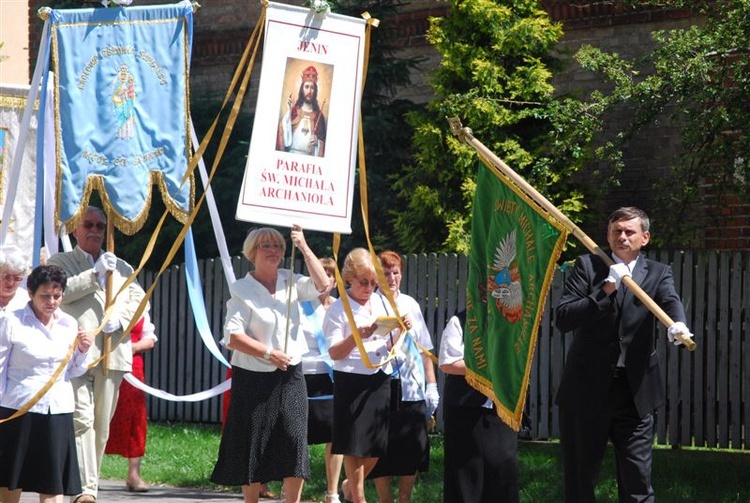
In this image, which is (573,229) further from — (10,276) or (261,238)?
(10,276)

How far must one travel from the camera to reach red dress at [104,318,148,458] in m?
11.2

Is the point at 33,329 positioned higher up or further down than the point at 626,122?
further down

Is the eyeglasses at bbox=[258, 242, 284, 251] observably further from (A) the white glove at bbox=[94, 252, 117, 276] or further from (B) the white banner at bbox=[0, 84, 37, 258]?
(B) the white banner at bbox=[0, 84, 37, 258]

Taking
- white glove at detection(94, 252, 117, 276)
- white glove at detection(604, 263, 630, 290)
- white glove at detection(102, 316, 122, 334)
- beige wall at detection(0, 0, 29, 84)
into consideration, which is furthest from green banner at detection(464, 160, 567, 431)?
beige wall at detection(0, 0, 29, 84)

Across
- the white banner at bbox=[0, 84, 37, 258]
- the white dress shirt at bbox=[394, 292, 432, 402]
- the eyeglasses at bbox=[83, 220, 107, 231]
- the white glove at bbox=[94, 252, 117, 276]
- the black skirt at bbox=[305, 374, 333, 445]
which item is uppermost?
the white banner at bbox=[0, 84, 37, 258]

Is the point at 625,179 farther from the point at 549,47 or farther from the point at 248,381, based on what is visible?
the point at 248,381

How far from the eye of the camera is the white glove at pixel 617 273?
746cm

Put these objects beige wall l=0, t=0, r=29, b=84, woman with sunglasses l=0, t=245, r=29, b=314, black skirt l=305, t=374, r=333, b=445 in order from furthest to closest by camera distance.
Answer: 1. beige wall l=0, t=0, r=29, b=84
2. black skirt l=305, t=374, r=333, b=445
3. woman with sunglasses l=0, t=245, r=29, b=314

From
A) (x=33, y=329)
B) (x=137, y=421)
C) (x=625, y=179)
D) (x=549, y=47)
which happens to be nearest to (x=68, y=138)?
(x=33, y=329)

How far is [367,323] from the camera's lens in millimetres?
9461

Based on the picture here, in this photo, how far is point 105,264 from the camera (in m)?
9.30

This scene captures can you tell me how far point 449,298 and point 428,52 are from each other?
4855 mm

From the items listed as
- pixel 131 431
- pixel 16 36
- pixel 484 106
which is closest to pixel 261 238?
pixel 131 431

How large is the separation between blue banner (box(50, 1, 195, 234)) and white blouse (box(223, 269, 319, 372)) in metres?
1.14
